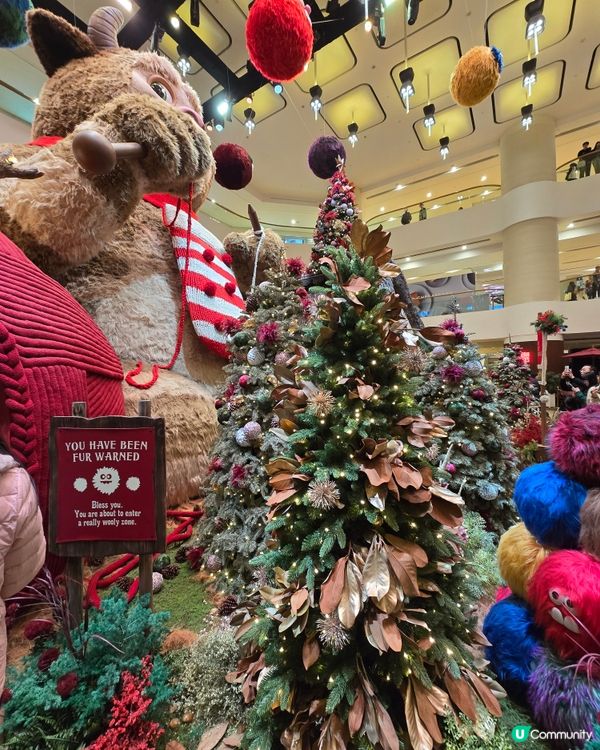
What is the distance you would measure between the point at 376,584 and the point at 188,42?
163 inches

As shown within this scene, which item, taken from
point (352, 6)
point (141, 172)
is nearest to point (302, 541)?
point (141, 172)

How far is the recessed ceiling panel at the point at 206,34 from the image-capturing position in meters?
3.61

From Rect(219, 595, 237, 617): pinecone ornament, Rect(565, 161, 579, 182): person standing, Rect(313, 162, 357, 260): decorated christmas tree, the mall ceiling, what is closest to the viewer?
Rect(219, 595, 237, 617): pinecone ornament

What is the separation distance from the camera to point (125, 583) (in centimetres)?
116

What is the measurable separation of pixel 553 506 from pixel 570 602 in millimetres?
172

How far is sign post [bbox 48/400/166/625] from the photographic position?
2.50 ft

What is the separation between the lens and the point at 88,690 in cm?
70

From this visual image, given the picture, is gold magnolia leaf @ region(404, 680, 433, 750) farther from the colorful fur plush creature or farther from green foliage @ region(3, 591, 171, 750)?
the colorful fur plush creature

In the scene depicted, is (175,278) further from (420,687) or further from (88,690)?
(420,687)

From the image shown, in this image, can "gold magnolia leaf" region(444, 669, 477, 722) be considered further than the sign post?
No

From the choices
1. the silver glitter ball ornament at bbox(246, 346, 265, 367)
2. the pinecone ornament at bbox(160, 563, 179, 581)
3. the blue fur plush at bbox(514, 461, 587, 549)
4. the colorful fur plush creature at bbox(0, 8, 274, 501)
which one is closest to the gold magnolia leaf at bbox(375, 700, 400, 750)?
the blue fur plush at bbox(514, 461, 587, 549)

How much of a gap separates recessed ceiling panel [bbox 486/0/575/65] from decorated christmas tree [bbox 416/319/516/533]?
14.7 feet

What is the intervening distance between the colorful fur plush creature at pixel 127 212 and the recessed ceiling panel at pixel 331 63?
350 cm

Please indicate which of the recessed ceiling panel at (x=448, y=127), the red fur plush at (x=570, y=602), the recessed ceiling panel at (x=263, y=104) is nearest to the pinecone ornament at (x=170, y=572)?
the red fur plush at (x=570, y=602)
